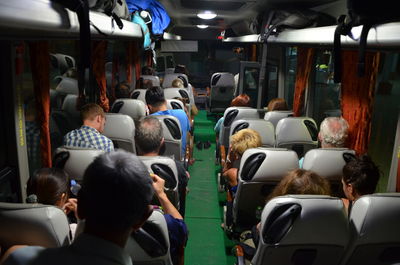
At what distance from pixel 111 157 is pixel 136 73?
7.96 meters

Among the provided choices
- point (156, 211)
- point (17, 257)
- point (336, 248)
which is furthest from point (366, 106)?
point (17, 257)

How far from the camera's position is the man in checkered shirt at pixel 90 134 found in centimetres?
342

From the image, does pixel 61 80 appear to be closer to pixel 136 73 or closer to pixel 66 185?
pixel 66 185

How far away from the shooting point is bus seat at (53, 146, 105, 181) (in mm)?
2811

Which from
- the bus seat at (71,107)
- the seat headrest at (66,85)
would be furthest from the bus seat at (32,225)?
the seat headrest at (66,85)

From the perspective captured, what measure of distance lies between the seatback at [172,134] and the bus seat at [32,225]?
2700 mm

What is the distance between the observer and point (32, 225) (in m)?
1.62

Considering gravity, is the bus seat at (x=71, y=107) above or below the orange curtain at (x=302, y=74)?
below

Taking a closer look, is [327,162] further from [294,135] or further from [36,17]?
[36,17]

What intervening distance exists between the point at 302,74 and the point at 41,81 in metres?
4.10

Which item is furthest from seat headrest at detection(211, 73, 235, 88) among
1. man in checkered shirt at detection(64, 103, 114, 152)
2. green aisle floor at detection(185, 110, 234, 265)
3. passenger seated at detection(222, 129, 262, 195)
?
man in checkered shirt at detection(64, 103, 114, 152)

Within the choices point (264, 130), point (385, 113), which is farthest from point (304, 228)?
point (264, 130)

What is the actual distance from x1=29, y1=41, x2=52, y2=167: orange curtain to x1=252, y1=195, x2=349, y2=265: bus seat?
2669 mm

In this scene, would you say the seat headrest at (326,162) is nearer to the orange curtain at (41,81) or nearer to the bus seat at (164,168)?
the bus seat at (164,168)
